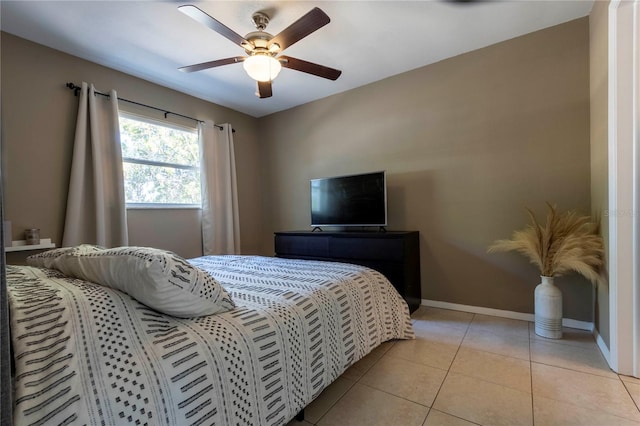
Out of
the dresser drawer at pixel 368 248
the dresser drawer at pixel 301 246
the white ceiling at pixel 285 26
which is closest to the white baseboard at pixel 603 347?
the dresser drawer at pixel 368 248

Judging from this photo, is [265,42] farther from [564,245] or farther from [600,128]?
[564,245]

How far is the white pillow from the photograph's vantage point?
94 centimetres

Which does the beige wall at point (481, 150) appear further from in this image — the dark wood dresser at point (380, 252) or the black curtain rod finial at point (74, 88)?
the black curtain rod finial at point (74, 88)

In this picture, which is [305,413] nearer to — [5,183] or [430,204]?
[430,204]

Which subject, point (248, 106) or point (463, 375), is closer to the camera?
point (463, 375)

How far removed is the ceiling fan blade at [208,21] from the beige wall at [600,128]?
2.37 metres

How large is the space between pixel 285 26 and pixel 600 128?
246 centimetres

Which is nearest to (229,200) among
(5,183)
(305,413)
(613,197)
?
(5,183)

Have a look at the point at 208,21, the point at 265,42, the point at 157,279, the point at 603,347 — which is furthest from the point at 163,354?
the point at 603,347

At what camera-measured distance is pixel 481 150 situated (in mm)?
2709

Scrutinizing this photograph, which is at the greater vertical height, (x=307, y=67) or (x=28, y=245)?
(x=307, y=67)

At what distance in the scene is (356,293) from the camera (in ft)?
5.63

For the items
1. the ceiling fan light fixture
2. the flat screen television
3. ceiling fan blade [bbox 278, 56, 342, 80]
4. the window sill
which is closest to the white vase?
the flat screen television

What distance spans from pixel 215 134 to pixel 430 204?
282cm
